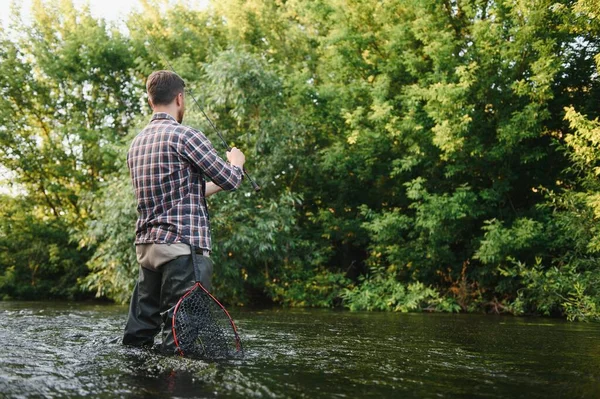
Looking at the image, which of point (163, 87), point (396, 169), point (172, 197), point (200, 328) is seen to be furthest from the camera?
point (396, 169)

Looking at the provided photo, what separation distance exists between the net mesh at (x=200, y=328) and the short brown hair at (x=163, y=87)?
1.36 metres

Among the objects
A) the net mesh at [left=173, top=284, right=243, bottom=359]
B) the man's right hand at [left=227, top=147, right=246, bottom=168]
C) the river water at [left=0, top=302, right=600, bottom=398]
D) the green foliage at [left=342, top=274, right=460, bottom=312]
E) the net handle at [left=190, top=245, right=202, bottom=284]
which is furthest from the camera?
the green foliage at [left=342, top=274, right=460, bottom=312]

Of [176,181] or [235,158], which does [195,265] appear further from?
[235,158]

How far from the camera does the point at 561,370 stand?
370cm

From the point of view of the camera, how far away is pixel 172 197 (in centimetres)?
400

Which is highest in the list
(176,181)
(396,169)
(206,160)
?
(396,169)

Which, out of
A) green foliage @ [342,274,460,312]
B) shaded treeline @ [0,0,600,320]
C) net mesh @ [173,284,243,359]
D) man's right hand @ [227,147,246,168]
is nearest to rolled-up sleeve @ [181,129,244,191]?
man's right hand @ [227,147,246,168]

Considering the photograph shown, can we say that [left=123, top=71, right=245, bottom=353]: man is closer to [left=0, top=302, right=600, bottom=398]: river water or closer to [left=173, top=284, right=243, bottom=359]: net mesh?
[left=173, top=284, right=243, bottom=359]: net mesh

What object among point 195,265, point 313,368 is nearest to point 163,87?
point 195,265

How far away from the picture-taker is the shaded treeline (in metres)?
10.6

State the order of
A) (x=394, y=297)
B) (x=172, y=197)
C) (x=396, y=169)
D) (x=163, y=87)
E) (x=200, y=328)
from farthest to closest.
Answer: (x=396, y=169) < (x=394, y=297) < (x=163, y=87) < (x=172, y=197) < (x=200, y=328)

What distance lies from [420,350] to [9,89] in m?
18.3

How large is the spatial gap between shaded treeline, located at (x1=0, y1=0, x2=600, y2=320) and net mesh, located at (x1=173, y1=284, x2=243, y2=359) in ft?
22.9

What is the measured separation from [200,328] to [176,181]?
100 cm
